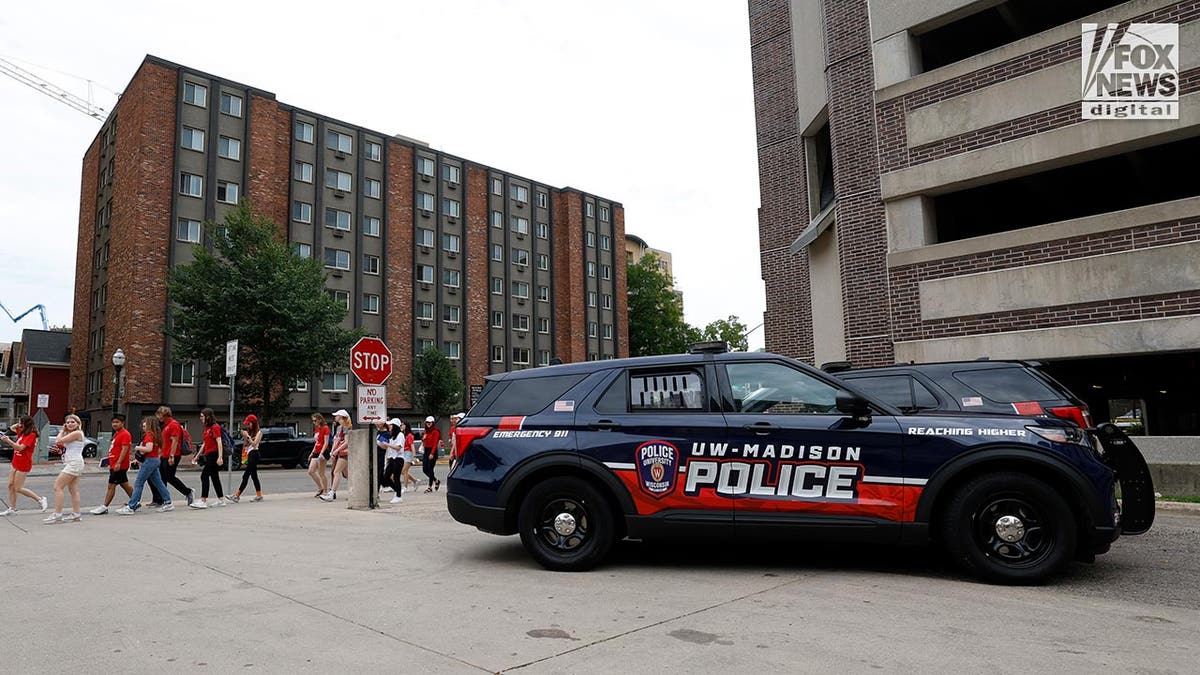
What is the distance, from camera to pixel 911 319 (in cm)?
1475

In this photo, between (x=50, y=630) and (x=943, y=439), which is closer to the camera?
(x=50, y=630)

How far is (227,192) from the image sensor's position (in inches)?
1661

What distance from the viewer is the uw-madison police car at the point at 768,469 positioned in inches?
227

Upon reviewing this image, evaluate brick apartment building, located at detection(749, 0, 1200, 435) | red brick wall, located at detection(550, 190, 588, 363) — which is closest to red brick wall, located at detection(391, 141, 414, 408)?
red brick wall, located at detection(550, 190, 588, 363)

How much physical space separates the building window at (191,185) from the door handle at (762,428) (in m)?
42.1

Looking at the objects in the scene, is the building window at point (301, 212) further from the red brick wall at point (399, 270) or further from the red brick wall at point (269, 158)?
the red brick wall at point (399, 270)

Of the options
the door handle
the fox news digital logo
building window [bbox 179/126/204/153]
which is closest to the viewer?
the door handle

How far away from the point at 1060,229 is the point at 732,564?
1008 centimetres

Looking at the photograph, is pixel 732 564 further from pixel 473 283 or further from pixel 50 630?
pixel 473 283

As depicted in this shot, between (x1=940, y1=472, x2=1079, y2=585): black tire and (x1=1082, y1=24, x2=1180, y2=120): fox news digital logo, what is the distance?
981cm

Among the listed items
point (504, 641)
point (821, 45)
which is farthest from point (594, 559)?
point (821, 45)

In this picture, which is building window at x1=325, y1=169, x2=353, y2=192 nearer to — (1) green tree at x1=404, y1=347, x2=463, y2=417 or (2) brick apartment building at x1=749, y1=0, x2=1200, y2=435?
(1) green tree at x1=404, y1=347, x2=463, y2=417

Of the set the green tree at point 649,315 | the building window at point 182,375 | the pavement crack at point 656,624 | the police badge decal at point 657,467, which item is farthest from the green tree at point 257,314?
the green tree at point 649,315

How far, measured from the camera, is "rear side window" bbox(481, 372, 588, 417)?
684 cm
